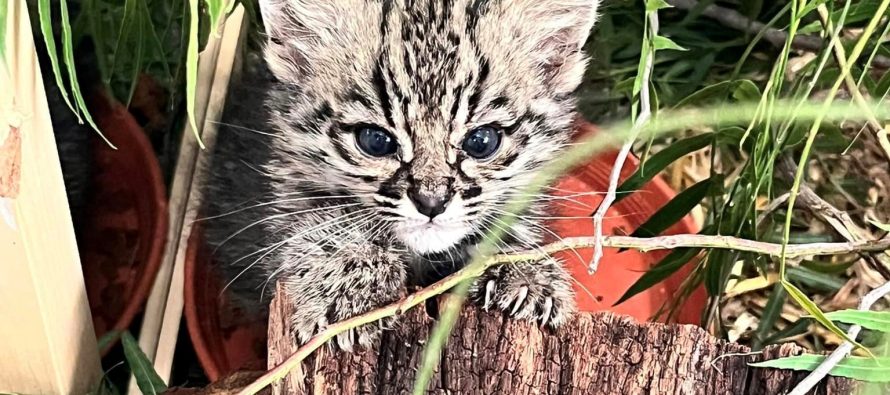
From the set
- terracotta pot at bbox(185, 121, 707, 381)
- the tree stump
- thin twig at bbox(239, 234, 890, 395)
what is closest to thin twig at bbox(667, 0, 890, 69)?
terracotta pot at bbox(185, 121, 707, 381)

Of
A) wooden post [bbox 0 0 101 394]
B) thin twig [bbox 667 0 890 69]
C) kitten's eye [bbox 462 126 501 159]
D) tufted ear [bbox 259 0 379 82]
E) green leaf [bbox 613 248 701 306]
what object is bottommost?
wooden post [bbox 0 0 101 394]

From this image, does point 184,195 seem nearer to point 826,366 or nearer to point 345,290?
point 345,290

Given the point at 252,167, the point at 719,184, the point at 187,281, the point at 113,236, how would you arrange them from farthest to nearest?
the point at 113,236, the point at 187,281, the point at 252,167, the point at 719,184

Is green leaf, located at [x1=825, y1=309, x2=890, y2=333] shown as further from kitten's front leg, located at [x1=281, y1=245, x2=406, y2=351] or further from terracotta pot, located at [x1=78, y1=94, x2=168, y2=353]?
terracotta pot, located at [x1=78, y1=94, x2=168, y2=353]

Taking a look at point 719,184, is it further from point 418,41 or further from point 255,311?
point 255,311

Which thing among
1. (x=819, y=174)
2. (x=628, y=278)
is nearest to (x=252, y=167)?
(x=628, y=278)
